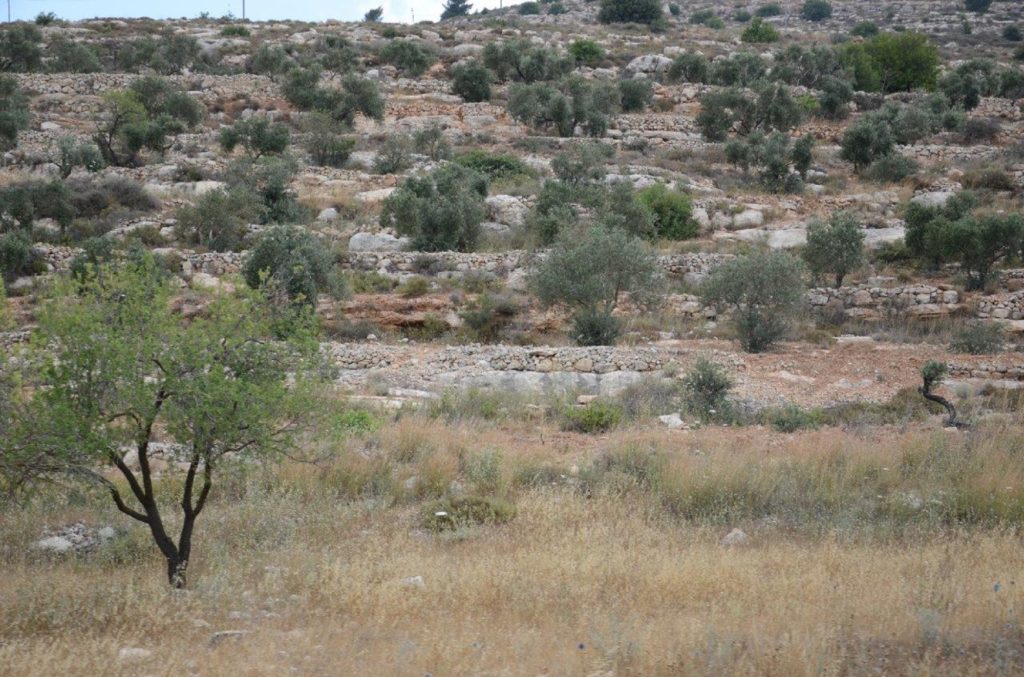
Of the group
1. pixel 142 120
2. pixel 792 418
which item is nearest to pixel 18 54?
pixel 142 120

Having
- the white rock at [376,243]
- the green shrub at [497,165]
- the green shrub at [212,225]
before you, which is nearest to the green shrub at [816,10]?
the green shrub at [497,165]

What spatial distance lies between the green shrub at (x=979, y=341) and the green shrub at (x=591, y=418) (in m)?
7.49

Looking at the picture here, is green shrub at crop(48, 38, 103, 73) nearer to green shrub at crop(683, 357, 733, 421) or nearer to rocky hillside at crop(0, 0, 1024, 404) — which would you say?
rocky hillside at crop(0, 0, 1024, 404)

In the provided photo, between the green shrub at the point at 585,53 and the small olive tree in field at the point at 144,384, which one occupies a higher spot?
the green shrub at the point at 585,53

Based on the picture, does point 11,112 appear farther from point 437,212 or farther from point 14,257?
point 437,212

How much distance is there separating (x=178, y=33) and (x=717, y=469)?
49143 mm

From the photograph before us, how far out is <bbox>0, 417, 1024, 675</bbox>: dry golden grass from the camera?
4973mm

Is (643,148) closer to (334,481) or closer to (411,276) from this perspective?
(411,276)

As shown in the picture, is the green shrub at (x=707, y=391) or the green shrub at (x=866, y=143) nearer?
the green shrub at (x=707, y=391)

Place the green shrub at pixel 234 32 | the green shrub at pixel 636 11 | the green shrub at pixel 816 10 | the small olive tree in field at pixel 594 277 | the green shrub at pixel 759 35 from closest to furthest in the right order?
the small olive tree in field at pixel 594 277
the green shrub at pixel 234 32
the green shrub at pixel 759 35
the green shrub at pixel 636 11
the green shrub at pixel 816 10

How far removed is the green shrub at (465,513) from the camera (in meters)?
7.90

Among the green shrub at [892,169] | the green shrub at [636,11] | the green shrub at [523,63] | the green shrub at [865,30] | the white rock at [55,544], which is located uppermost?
the green shrub at [636,11]

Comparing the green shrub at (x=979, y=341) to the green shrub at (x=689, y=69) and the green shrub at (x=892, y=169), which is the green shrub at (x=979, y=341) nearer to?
the green shrub at (x=892, y=169)

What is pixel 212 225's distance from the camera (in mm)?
21891
